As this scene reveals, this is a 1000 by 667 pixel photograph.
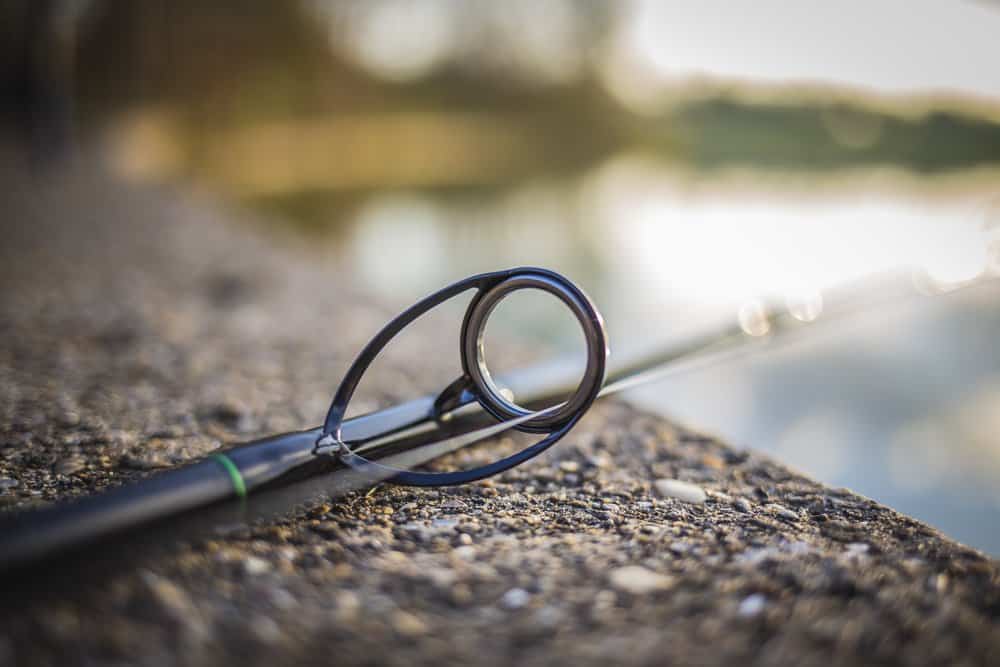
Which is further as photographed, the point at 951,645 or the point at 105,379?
the point at 105,379

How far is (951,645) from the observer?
53.8 inches

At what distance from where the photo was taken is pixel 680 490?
2062mm

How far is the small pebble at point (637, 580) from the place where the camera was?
60.0 inches

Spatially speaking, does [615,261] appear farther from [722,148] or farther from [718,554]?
[722,148]

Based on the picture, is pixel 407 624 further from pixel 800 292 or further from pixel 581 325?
pixel 800 292

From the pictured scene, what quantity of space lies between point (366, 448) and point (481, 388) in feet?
1.02

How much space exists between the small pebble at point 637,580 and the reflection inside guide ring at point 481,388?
0.30 metres

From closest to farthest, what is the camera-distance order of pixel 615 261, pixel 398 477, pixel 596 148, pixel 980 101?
pixel 398 477 < pixel 980 101 < pixel 615 261 < pixel 596 148

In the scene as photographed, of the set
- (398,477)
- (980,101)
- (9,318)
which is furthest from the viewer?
(980,101)

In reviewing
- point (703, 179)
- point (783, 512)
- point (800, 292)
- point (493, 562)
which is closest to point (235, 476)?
point (493, 562)

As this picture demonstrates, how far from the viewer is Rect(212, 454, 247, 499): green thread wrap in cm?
155

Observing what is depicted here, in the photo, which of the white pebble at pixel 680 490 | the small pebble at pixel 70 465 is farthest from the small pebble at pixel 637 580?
the small pebble at pixel 70 465

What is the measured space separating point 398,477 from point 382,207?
898 cm

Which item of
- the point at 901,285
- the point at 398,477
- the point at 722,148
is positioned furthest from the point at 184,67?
the point at 398,477
